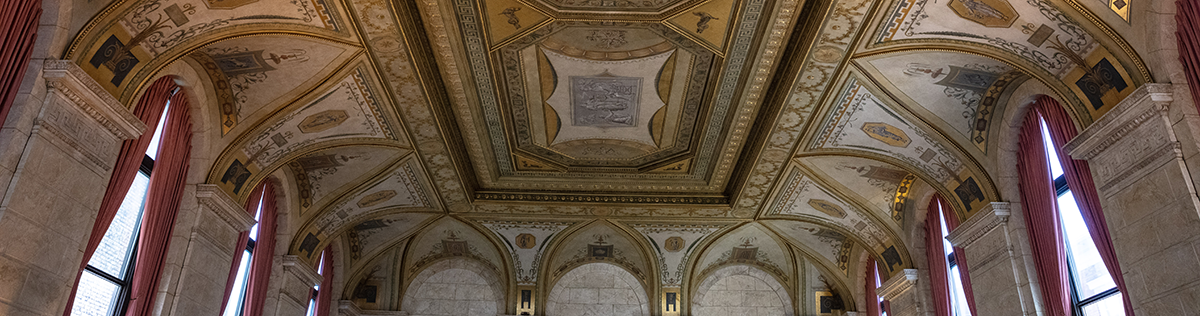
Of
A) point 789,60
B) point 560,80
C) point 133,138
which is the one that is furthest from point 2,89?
point 789,60

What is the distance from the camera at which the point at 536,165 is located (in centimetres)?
1435

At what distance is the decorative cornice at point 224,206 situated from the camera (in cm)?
964

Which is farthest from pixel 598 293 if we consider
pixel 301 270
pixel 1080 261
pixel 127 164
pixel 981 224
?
pixel 127 164

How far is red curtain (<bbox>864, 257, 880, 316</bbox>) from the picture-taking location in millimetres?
16000

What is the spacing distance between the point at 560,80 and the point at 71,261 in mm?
6220

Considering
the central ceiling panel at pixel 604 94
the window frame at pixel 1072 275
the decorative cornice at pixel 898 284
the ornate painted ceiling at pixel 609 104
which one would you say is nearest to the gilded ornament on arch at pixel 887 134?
the ornate painted ceiling at pixel 609 104

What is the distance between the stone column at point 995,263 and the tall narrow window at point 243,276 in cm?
1027

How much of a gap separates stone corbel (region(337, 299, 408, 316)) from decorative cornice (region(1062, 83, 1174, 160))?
43.4ft

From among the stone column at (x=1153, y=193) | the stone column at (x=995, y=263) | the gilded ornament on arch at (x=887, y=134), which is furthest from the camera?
the gilded ornament on arch at (x=887, y=134)

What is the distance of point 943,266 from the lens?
1258cm

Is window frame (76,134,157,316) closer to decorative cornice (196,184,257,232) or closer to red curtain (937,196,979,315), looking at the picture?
decorative cornice (196,184,257,232)

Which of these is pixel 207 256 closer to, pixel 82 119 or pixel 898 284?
pixel 82 119

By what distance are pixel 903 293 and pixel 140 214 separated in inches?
471

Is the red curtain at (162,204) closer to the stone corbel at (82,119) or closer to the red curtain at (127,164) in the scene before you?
the red curtain at (127,164)
